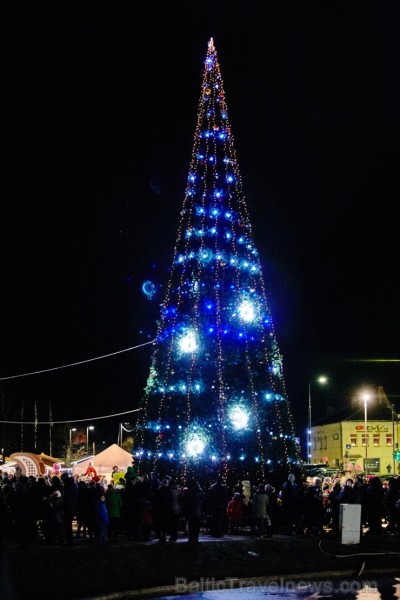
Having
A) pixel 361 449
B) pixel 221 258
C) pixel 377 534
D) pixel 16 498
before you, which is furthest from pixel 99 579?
pixel 361 449

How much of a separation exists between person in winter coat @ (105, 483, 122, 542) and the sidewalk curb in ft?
12.9

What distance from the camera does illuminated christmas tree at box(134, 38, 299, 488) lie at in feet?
90.2

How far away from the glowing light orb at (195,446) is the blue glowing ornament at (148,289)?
23.0 m

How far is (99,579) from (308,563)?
5.61 meters

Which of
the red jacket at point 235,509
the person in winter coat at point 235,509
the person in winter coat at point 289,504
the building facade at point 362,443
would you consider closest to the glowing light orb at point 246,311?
the person in winter coat at point 289,504

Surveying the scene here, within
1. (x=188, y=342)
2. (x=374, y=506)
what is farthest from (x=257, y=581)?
(x=188, y=342)

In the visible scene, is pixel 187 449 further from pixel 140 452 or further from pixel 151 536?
pixel 151 536

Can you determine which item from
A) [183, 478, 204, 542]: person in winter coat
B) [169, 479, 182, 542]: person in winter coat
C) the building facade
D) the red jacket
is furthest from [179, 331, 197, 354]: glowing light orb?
the building facade

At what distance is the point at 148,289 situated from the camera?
52.4 meters

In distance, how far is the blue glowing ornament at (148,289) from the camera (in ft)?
167

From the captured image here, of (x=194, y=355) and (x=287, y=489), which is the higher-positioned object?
(x=194, y=355)

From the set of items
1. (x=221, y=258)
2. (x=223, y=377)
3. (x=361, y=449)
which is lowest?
(x=361, y=449)

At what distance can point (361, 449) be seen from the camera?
93.6 m

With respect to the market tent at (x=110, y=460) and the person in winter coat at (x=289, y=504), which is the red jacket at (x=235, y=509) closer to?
the person in winter coat at (x=289, y=504)
